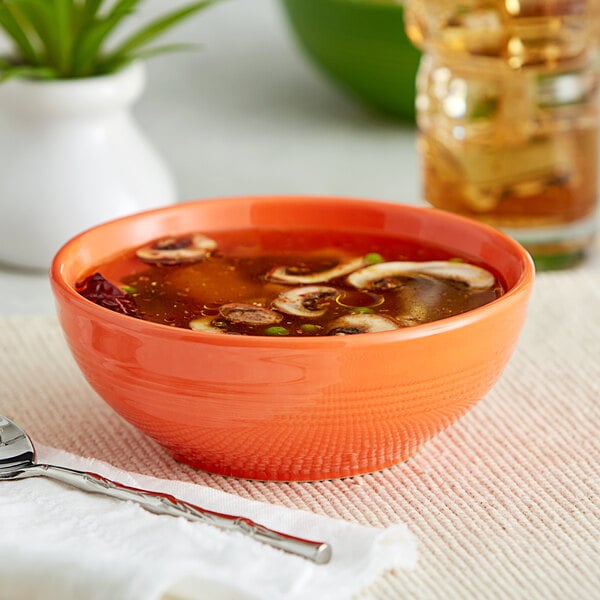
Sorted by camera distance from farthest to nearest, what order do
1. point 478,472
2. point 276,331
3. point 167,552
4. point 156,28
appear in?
point 156,28
point 478,472
point 276,331
point 167,552

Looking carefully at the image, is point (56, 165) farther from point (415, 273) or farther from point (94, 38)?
point (415, 273)

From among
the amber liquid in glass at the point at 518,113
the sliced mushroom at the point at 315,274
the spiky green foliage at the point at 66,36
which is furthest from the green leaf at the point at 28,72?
the sliced mushroom at the point at 315,274

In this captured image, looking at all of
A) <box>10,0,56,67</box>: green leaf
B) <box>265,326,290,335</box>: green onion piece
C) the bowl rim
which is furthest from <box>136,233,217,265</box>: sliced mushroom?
<box>10,0,56,67</box>: green leaf

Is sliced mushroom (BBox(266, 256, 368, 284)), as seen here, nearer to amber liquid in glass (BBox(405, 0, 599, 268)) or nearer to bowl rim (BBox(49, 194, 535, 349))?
bowl rim (BBox(49, 194, 535, 349))

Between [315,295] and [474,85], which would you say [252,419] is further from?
[474,85]

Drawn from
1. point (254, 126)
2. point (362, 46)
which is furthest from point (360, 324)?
point (254, 126)

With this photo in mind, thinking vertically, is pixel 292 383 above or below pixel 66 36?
below
